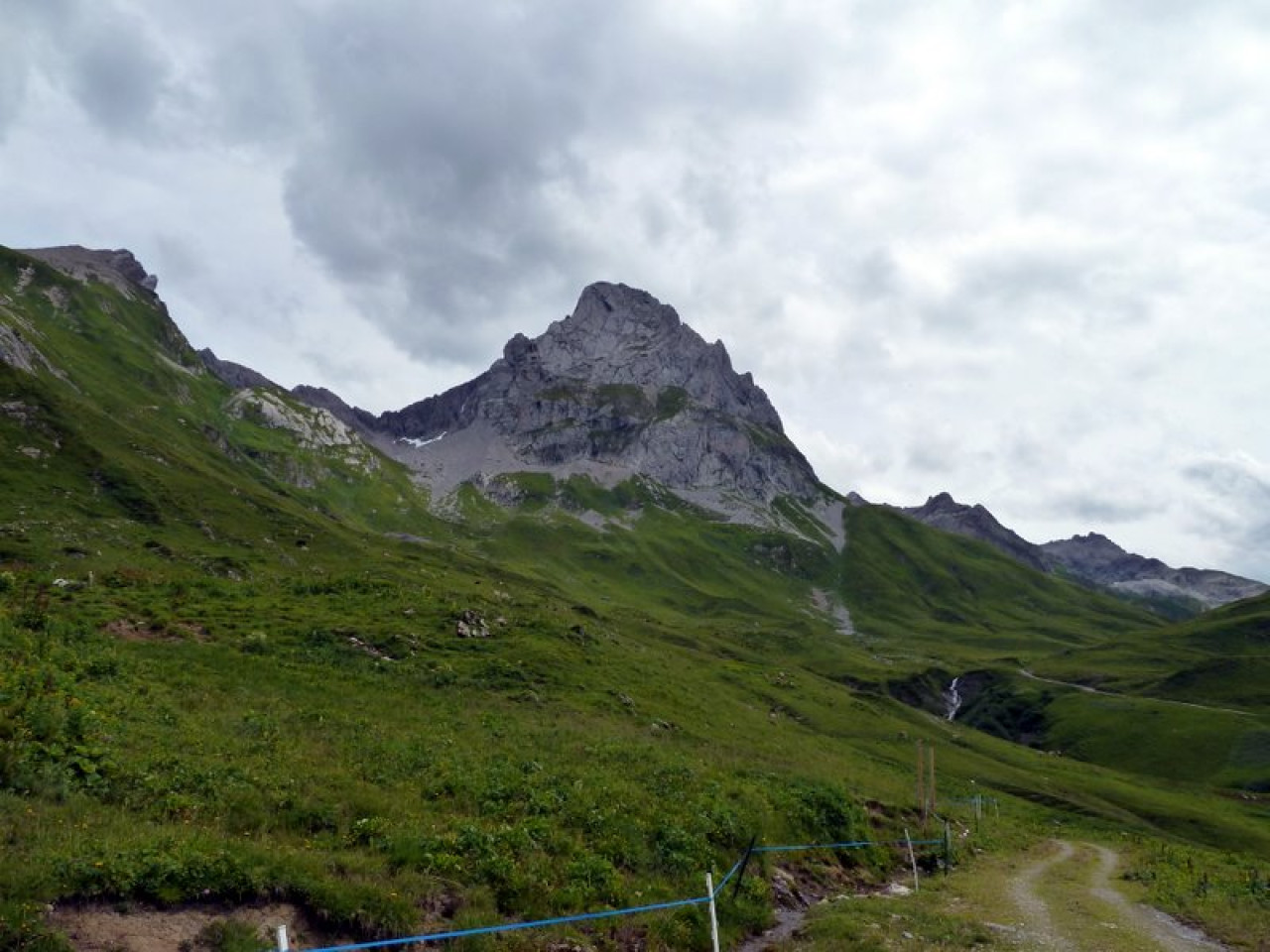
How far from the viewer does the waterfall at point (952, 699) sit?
171 metres

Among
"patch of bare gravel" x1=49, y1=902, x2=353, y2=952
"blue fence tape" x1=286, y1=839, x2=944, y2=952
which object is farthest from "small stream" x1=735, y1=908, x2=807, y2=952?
"patch of bare gravel" x1=49, y1=902, x2=353, y2=952

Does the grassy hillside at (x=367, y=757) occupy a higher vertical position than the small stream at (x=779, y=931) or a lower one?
higher

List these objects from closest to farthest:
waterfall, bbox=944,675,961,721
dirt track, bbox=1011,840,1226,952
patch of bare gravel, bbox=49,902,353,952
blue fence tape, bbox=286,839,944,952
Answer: patch of bare gravel, bbox=49,902,353,952 < blue fence tape, bbox=286,839,944,952 < dirt track, bbox=1011,840,1226,952 < waterfall, bbox=944,675,961,721

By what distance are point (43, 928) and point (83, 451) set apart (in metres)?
105

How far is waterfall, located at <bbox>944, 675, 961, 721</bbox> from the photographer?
17112cm

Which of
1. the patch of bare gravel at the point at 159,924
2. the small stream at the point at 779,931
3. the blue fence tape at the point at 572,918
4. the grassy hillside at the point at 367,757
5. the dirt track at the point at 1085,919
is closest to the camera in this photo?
the patch of bare gravel at the point at 159,924

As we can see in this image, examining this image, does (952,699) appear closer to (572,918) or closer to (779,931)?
(779,931)


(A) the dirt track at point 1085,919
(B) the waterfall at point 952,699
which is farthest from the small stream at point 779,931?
(B) the waterfall at point 952,699

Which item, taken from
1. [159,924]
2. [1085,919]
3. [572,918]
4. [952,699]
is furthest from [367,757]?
[952,699]

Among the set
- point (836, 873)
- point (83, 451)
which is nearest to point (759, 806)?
point (836, 873)

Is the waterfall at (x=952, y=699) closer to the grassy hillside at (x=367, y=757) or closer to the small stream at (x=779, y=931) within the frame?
the grassy hillside at (x=367, y=757)

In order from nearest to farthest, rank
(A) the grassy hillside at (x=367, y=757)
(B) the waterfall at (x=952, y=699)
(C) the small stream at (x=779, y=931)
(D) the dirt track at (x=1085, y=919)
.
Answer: (A) the grassy hillside at (x=367, y=757), (C) the small stream at (x=779, y=931), (D) the dirt track at (x=1085, y=919), (B) the waterfall at (x=952, y=699)

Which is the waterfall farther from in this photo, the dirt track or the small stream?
the small stream

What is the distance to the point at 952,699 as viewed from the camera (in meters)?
181
